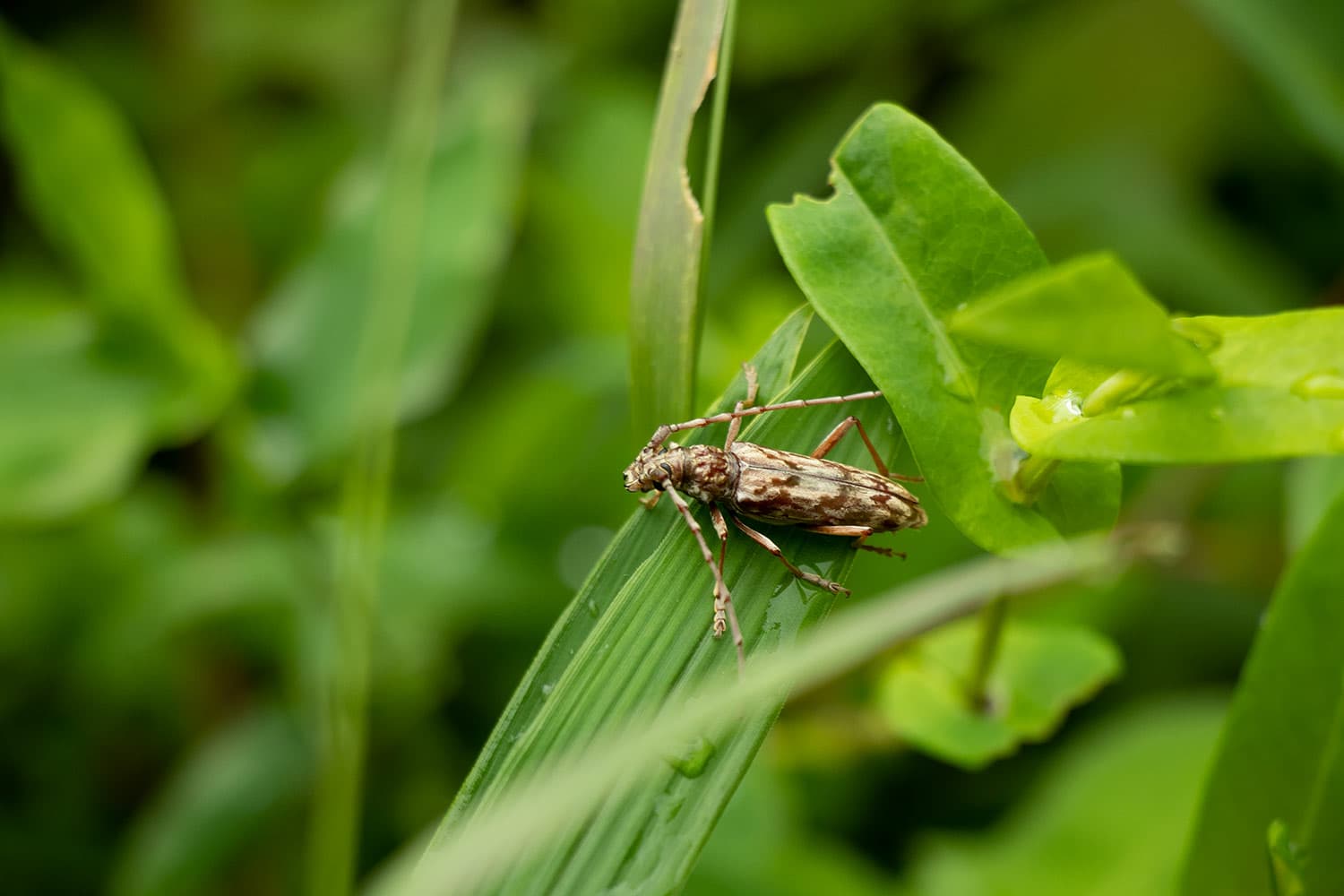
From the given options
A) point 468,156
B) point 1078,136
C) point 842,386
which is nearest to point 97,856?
point 468,156

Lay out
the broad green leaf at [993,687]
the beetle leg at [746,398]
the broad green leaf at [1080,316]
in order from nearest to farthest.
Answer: the broad green leaf at [1080,316]
the beetle leg at [746,398]
the broad green leaf at [993,687]

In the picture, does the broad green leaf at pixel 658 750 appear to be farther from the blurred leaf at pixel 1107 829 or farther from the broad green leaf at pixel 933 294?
the blurred leaf at pixel 1107 829

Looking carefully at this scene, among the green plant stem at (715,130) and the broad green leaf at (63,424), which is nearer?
the green plant stem at (715,130)

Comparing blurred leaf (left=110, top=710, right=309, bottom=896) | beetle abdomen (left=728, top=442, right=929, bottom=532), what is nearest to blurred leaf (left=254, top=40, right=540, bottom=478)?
blurred leaf (left=110, top=710, right=309, bottom=896)

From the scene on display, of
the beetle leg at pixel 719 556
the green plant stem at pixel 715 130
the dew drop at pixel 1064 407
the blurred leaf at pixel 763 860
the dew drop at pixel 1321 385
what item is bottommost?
the blurred leaf at pixel 763 860

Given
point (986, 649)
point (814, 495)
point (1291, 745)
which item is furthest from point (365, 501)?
point (1291, 745)

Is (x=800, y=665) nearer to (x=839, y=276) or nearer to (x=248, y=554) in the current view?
(x=839, y=276)

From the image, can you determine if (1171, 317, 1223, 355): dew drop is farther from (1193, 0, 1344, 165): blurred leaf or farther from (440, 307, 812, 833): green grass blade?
(1193, 0, 1344, 165): blurred leaf

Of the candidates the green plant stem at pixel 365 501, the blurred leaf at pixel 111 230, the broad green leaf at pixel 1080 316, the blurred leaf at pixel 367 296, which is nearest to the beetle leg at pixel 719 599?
the broad green leaf at pixel 1080 316
